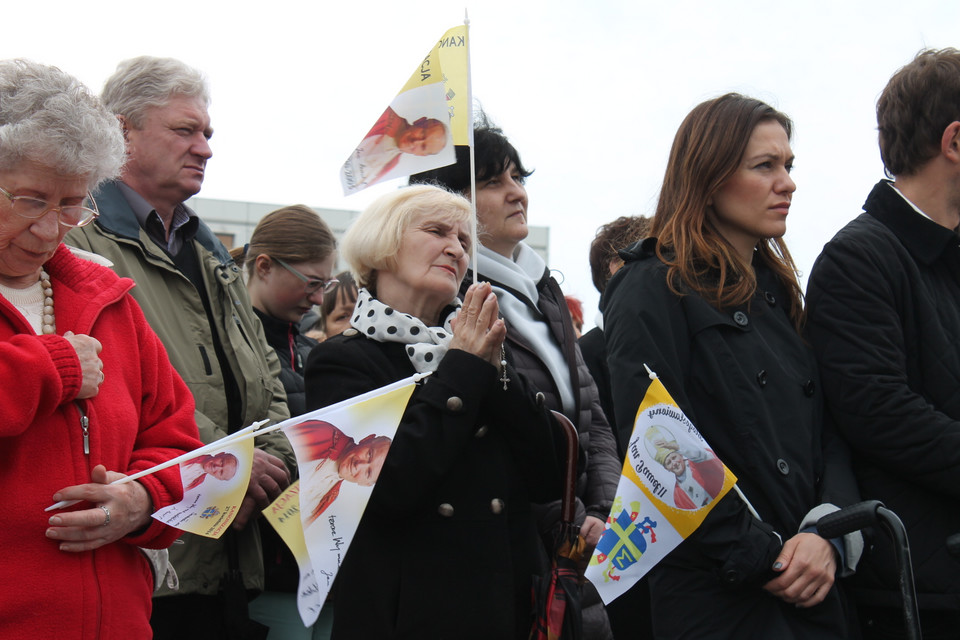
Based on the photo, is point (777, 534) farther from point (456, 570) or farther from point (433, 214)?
Result: point (433, 214)

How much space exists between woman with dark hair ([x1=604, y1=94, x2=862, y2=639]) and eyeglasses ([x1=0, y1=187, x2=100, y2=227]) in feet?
5.46

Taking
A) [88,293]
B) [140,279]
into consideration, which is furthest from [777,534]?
[140,279]

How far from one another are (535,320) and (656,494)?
1.22m

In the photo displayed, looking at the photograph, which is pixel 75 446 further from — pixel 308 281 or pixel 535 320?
pixel 308 281

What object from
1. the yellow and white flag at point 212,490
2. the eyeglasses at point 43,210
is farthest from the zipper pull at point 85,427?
the eyeglasses at point 43,210

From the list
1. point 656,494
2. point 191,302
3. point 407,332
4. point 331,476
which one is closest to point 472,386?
point 407,332

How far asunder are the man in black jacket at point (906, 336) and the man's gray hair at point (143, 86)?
2.62m

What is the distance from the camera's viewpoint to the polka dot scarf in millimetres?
3059

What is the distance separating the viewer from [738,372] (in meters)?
3.06

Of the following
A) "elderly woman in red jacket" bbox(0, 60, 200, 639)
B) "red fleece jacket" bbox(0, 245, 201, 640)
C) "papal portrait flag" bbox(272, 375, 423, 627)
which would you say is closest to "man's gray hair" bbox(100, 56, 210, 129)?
"elderly woman in red jacket" bbox(0, 60, 200, 639)

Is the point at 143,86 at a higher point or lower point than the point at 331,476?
higher

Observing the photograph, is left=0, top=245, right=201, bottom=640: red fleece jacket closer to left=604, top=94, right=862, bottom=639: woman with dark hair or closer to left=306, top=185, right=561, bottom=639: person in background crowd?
left=306, top=185, right=561, bottom=639: person in background crowd

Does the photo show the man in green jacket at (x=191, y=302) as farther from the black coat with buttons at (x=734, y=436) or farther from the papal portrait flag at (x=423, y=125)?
the black coat with buttons at (x=734, y=436)

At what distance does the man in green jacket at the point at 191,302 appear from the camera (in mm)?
3457
